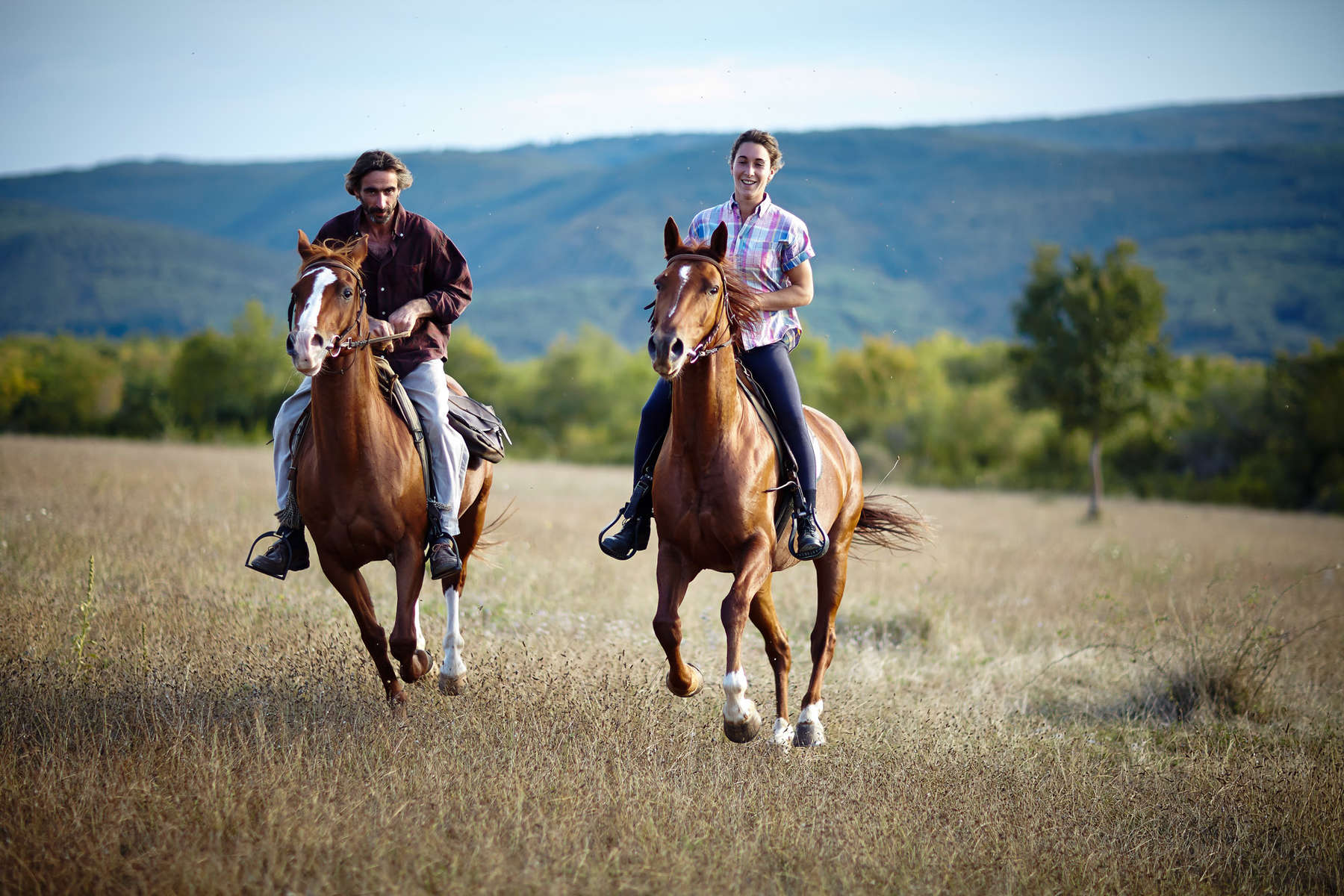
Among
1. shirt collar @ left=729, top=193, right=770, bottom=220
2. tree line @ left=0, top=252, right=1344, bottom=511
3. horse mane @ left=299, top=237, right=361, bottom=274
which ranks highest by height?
shirt collar @ left=729, top=193, right=770, bottom=220

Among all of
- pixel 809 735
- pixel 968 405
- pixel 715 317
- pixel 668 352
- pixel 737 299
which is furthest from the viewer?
pixel 968 405

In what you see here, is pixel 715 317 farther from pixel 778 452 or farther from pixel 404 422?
pixel 404 422

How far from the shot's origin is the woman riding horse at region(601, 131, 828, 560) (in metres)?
5.85

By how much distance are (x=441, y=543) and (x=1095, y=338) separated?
2423 centimetres

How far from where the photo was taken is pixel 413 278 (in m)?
6.34

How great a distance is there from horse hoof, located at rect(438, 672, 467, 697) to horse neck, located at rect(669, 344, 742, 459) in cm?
241

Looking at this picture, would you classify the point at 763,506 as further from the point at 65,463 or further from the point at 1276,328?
the point at 1276,328

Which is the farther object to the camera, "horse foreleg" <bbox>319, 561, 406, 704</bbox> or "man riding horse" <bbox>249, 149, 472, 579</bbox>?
"man riding horse" <bbox>249, 149, 472, 579</bbox>

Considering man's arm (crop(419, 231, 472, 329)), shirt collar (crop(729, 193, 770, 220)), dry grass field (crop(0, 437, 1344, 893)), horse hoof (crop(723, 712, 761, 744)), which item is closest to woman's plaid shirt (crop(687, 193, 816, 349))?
shirt collar (crop(729, 193, 770, 220))

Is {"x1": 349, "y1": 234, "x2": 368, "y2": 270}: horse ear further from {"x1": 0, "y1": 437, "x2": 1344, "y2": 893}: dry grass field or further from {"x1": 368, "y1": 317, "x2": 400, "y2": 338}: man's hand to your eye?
{"x1": 0, "y1": 437, "x2": 1344, "y2": 893}: dry grass field

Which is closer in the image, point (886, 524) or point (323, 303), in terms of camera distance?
point (323, 303)

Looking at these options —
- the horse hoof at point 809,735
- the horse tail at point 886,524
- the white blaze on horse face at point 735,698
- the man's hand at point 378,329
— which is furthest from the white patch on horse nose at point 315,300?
the horse tail at point 886,524

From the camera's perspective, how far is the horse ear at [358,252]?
551 cm

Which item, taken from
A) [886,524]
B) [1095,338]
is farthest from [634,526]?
[1095,338]
